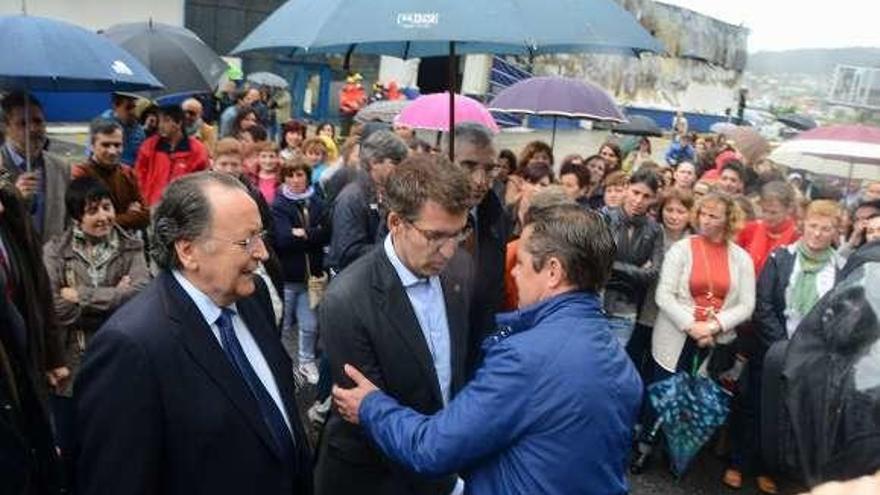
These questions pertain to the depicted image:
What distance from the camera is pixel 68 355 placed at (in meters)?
3.88

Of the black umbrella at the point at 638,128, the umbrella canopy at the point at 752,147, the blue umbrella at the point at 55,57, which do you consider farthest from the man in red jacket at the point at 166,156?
the black umbrella at the point at 638,128

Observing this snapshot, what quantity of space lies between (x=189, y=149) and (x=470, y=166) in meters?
3.09

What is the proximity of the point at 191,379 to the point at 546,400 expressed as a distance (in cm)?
92

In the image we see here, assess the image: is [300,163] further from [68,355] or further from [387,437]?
[387,437]

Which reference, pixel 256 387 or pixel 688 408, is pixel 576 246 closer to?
pixel 256 387

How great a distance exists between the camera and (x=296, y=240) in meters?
5.45

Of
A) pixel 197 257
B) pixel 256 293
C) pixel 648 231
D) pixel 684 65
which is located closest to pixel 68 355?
pixel 256 293

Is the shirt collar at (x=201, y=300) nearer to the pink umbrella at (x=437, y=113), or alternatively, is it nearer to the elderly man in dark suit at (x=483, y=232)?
the elderly man in dark suit at (x=483, y=232)

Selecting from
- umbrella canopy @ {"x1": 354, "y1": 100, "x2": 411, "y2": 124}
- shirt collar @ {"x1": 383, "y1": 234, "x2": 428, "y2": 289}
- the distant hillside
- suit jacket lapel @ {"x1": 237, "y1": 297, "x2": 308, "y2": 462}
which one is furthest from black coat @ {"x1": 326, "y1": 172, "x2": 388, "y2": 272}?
the distant hillside

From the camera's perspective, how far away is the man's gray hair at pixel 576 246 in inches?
82.8

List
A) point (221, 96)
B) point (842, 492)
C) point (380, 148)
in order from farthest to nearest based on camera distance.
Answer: point (221, 96), point (380, 148), point (842, 492)

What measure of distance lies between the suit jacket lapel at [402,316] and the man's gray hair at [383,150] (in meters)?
2.11

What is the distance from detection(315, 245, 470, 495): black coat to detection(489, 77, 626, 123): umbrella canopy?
14.4 ft

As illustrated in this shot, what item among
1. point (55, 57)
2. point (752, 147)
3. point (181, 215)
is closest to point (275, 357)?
point (181, 215)
